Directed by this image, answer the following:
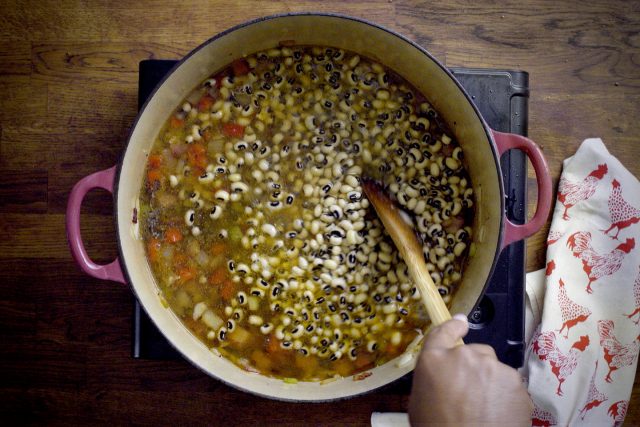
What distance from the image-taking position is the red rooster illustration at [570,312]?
1459mm

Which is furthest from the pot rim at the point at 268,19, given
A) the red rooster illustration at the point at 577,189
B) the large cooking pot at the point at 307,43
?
the red rooster illustration at the point at 577,189

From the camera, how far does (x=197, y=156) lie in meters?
1.35

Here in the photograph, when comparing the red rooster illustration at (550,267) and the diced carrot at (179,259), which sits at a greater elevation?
the red rooster illustration at (550,267)

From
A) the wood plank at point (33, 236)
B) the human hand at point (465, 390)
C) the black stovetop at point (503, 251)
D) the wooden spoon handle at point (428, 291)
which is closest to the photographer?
the human hand at point (465, 390)

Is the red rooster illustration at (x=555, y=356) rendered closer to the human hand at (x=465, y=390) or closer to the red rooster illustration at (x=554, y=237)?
the red rooster illustration at (x=554, y=237)

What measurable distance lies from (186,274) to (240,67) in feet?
1.75

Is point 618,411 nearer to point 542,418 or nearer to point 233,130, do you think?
point 542,418

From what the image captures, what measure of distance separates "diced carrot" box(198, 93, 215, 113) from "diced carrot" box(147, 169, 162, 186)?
7.5 inches

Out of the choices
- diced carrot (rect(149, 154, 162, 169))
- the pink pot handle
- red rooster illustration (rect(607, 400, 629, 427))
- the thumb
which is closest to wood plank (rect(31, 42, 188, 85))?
diced carrot (rect(149, 154, 162, 169))

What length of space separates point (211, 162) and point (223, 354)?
18.9 inches

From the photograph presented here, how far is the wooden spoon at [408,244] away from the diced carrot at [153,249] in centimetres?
53

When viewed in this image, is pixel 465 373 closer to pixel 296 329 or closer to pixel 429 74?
pixel 296 329

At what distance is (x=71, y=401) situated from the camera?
1546mm

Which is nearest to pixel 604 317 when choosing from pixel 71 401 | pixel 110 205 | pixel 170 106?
pixel 170 106
